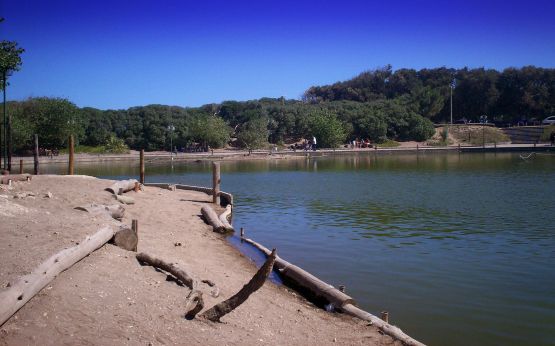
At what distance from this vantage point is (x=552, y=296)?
1062 cm

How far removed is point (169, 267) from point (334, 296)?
299 cm

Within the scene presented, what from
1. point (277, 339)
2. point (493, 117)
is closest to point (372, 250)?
point (277, 339)

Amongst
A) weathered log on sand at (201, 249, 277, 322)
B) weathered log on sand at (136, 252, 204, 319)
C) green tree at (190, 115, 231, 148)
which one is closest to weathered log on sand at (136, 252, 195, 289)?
weathered log on sand at (136, 252, 204, 319)

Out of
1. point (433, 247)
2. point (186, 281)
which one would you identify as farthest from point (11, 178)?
point (433, 247)

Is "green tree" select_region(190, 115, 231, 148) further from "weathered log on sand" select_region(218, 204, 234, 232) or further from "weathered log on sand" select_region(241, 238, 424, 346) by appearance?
"weathered log on sand" select_region(241, 238, 424, 346)

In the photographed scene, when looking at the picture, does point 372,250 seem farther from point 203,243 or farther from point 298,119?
point 298,119

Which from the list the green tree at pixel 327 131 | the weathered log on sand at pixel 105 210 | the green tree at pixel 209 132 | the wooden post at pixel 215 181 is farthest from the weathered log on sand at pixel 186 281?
the green tree at pixel 327 131

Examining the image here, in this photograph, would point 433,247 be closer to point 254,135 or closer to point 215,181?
point 215,181

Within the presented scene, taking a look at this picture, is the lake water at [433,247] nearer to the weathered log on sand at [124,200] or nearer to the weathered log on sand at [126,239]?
the weathered log on sand at [124,200]

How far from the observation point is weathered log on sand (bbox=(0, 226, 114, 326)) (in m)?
6.27

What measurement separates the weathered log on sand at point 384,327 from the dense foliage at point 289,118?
57337mm

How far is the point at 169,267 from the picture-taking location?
31.0 feet

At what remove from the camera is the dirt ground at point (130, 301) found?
21.5 feet

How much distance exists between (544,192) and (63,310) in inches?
1014
